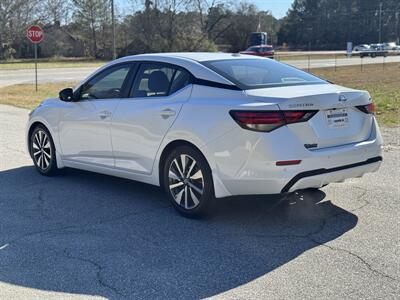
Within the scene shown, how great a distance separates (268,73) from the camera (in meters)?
5.70

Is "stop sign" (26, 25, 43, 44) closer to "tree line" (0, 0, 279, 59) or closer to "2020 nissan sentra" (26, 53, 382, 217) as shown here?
"2020 nissan sentra" (26, 53, 382, 217)

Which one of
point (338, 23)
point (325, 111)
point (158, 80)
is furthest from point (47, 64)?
point (338, 23)

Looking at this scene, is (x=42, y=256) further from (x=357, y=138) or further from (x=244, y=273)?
(x=357, y=138)

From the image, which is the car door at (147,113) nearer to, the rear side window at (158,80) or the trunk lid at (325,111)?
the rear side window at (158,80)

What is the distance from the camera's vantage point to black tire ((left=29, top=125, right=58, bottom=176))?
23.9 feet

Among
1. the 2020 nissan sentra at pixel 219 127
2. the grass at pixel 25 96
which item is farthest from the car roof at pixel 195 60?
the grass at pixel 25 96

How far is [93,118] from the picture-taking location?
6.48 metres

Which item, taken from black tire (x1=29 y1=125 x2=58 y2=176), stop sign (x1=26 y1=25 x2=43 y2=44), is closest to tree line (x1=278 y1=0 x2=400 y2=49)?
stop sign (x1=26 y1=25 x2=43 y2=44)

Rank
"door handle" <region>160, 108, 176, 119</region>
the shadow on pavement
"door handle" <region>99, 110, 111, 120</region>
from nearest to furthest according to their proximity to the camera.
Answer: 1. the shadow on pavement
2. "door handle" <region>160, 108, 176, 119</region>
3. "door handle" <region>99, 110, 111, 120</region>

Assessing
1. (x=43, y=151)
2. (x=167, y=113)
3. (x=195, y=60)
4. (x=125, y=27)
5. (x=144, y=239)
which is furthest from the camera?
(x=125, y=27)

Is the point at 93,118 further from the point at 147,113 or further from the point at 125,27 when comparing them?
the point at 125,27

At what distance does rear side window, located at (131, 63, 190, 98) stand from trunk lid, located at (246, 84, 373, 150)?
0.90 metres

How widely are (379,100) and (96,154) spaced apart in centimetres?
1202

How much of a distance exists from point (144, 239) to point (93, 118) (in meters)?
2.11
